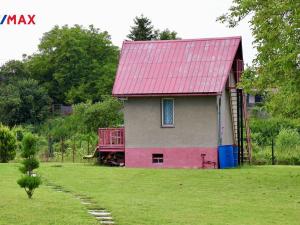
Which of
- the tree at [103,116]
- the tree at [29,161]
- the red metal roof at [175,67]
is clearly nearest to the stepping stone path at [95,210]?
the tree at [29,161]

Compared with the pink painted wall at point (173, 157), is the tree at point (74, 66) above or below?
above

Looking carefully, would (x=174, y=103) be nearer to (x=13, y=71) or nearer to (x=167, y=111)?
(x=167, y=111)

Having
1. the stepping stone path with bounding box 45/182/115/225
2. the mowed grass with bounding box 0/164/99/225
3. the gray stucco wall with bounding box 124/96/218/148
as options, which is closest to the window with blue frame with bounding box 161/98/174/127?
the gray stucco wall with bounding box 124/96/218/148

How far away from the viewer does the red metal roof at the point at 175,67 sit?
33438mm

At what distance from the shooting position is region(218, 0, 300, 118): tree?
2292 centimetres

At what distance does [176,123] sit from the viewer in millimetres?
33969

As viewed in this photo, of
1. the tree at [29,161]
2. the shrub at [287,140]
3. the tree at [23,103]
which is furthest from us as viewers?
the tree at [23,103]

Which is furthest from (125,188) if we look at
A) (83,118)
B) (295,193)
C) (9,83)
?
(9,83)

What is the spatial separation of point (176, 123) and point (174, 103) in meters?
0.93

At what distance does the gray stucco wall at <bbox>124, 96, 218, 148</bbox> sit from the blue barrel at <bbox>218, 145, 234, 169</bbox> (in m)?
0.55

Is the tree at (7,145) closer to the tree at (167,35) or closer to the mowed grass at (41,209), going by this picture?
the mowed grass at (41,209)

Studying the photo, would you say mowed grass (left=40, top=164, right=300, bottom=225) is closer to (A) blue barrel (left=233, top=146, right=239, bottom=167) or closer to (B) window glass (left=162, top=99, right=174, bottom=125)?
(A) blue barrel (left=233, top=146, right=239, bottom=167)

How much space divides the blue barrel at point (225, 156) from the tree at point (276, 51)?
6.77m

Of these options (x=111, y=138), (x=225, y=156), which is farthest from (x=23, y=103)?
(x=225, y=156)
